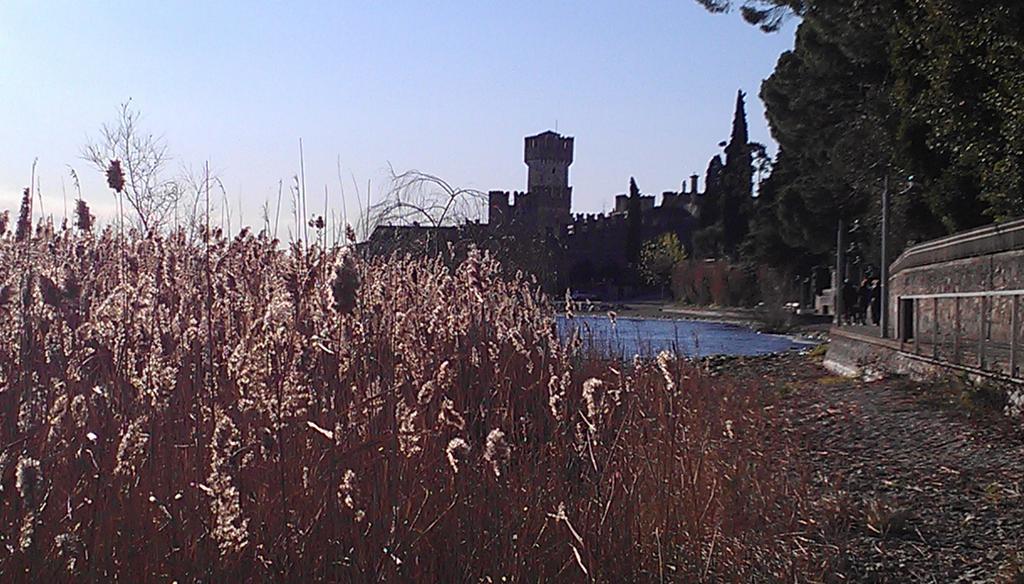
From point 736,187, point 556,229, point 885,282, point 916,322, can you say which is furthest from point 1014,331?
point 736,187

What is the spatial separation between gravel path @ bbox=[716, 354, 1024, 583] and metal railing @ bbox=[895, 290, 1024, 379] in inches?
14.1

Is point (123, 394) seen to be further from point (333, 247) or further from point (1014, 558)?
point (1014, 558)

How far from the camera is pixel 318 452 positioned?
4156mm

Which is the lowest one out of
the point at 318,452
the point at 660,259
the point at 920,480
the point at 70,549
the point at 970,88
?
the point at 920,480

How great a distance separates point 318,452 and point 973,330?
23.8 ft

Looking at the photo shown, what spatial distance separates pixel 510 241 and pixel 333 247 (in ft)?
21.1

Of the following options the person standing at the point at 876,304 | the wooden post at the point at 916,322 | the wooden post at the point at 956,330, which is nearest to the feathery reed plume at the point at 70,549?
the wooden post at the point at 956,330

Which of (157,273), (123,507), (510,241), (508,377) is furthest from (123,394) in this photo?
(510,241)

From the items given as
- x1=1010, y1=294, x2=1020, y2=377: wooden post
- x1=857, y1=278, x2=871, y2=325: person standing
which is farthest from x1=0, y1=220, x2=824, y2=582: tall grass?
x1=857, y1=278, x2=871, y2=325: person standing

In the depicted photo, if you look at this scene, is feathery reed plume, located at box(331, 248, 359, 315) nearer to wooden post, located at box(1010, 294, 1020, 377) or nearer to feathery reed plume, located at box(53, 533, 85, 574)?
feathery reed plume, located at box(53, 533, 85, 574)

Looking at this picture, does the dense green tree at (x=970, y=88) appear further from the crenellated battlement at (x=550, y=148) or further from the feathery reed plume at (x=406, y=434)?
the crenellated battlement at (x=550, y=148)

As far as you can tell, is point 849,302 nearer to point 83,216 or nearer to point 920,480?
point 920,480

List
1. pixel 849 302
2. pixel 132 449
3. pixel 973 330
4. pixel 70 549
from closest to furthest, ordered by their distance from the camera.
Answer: pixel 70 549
pixel 132 449
pixel 973 330
pixel 849 302

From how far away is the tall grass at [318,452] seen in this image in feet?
11.9
